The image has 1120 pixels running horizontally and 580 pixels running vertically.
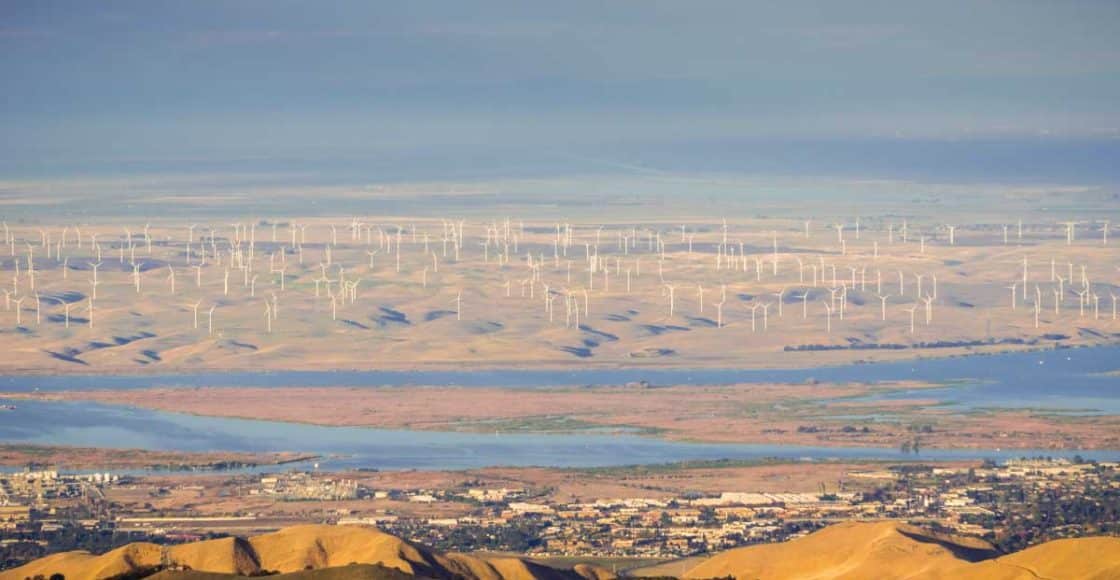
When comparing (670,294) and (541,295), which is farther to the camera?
(541,295)

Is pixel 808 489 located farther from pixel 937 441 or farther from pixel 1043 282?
pixel 1043 282

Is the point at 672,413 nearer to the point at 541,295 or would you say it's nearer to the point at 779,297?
the point at 779,297

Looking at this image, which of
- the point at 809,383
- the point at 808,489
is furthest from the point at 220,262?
the point at 808,489

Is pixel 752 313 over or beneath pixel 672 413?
over

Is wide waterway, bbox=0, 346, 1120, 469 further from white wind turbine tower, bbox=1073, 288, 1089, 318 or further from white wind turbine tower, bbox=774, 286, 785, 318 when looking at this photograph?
white wind turbine tower, bbox=774, 286, 785, 318

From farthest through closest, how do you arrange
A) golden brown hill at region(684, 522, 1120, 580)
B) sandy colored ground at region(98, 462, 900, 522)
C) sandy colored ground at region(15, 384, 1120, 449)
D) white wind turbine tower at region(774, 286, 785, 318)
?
white wind turbine tower at region(774, 286, 785, 318)
sandy colored ground at region(15, 384, 1120, 449)
sandy colored ground at region(98, 462, 900, 522)
golden brown hill at region(684, 522, 1120, 580)

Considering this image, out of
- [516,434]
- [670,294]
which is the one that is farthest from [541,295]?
[516,434]

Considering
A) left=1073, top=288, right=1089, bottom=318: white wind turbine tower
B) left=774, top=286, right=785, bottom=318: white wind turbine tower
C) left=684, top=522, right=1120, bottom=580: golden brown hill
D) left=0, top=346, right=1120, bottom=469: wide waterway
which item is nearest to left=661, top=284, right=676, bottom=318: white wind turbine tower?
left=774, top=286, right=785, bottom=318: white wind turbine tower
